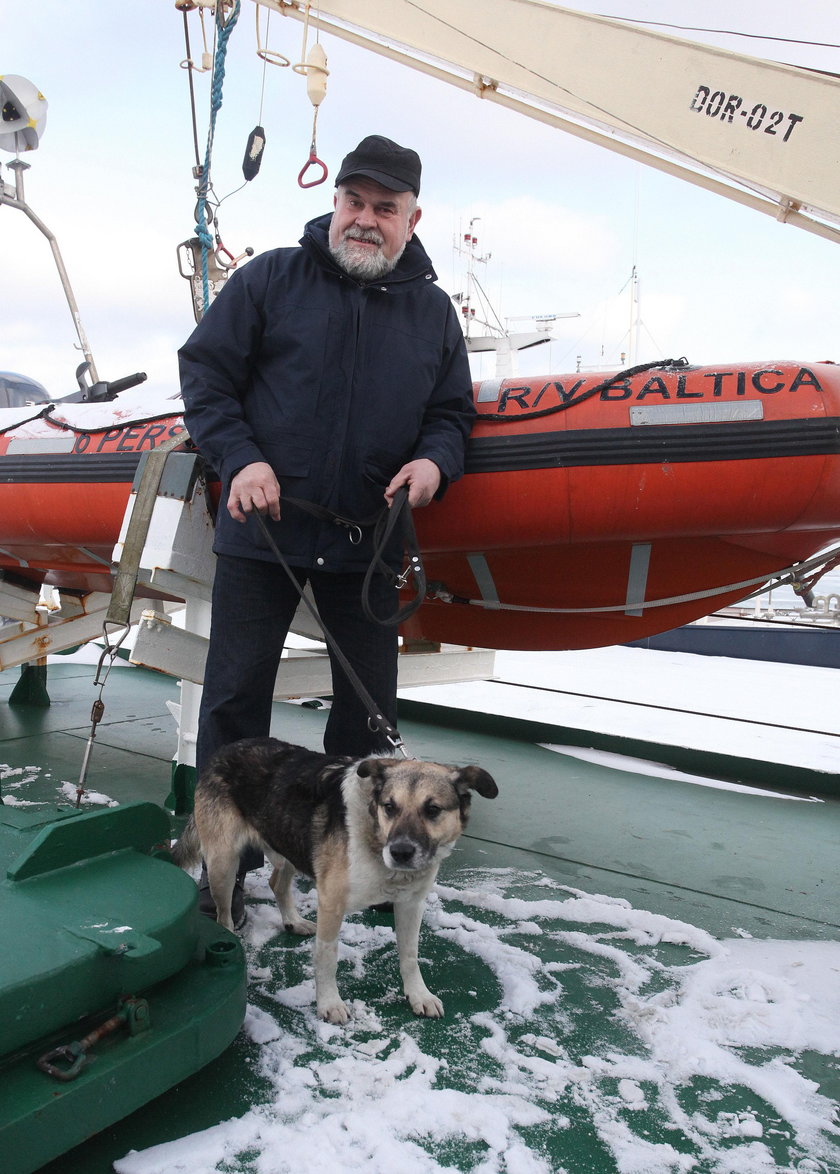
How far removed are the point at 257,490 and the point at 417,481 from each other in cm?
39

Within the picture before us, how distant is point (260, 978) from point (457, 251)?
14180 mm

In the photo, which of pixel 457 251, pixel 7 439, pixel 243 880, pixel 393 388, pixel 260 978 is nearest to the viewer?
pixel 260 978

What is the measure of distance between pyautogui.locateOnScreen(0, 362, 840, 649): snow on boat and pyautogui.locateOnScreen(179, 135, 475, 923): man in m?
0.41

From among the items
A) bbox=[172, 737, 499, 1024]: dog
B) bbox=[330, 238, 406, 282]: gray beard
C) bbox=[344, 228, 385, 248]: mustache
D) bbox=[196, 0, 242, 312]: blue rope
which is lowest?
bbox=[172, 737, 499, 1024]: dog

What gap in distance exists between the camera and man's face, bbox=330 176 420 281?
2.07 metres

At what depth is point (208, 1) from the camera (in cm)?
418

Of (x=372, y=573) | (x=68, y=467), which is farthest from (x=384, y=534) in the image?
(x=68, y=467)

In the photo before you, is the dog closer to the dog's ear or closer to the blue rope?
the dog's ear

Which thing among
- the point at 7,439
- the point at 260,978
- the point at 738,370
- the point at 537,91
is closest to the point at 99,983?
the point at 260,978

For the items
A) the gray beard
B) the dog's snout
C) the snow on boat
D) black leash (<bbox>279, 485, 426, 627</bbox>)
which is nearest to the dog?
the dog's snout

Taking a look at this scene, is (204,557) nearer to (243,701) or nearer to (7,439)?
(243,701)

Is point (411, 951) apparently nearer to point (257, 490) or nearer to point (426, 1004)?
point (426, 1004)

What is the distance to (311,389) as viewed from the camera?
2.05 m

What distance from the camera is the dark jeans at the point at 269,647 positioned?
6.93 feet
